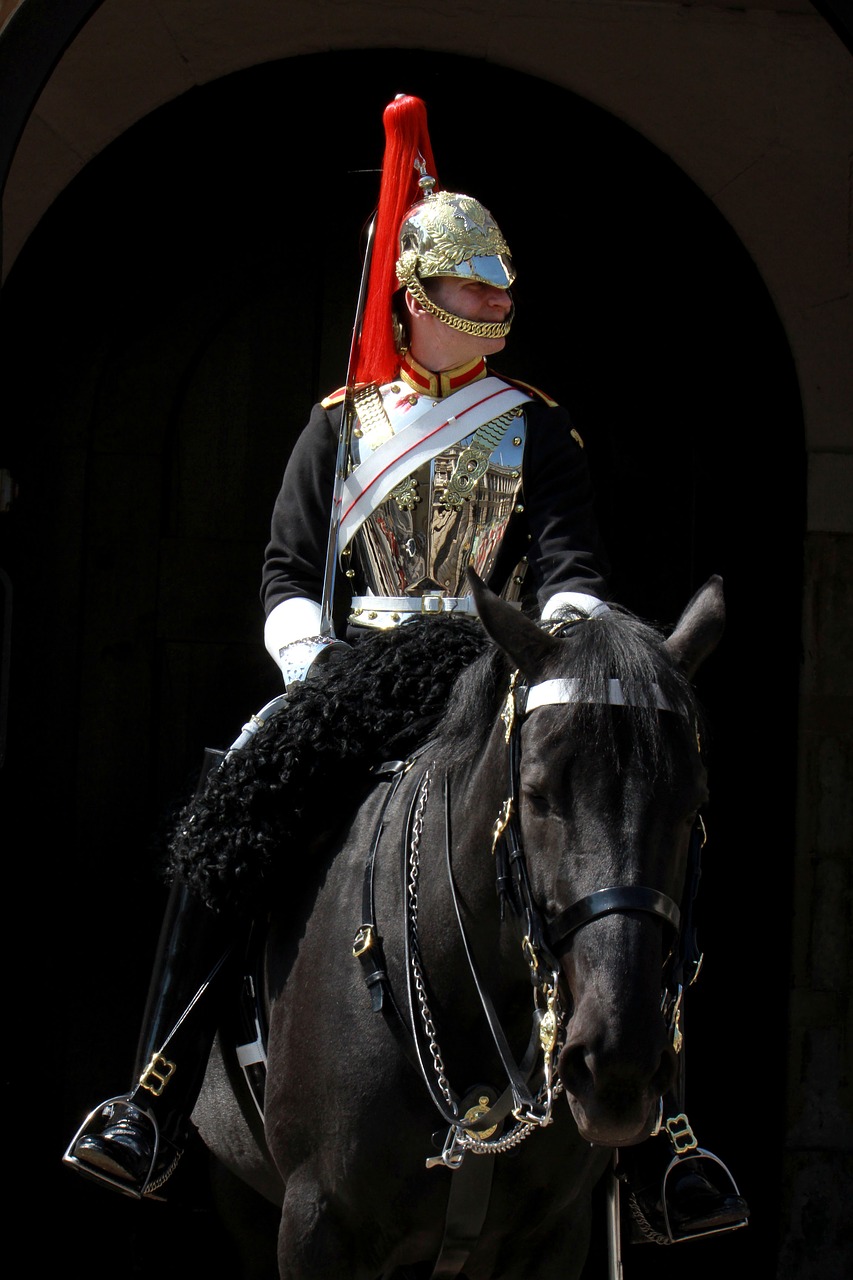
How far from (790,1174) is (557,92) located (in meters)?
3.20

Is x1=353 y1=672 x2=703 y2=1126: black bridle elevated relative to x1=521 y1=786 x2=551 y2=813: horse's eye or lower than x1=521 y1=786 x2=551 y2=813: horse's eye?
lower

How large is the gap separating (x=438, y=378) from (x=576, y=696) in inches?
56.9

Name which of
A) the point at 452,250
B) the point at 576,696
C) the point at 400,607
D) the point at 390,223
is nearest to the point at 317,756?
the point at 400,607

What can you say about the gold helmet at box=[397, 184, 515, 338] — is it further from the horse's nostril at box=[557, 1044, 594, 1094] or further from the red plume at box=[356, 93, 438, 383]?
the horse's nostril at box=[557, 1044, 594, 1094]

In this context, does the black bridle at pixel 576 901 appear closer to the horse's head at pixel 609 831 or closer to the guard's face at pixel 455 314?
the horse's head at pixel 609 831

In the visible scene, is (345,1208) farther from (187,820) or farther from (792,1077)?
(792,1077)

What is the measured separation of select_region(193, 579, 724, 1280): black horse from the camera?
2.21m

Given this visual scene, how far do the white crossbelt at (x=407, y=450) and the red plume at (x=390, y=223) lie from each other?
20 cm

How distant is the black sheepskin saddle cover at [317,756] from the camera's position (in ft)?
9.93

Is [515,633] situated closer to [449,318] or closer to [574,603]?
[574,603]

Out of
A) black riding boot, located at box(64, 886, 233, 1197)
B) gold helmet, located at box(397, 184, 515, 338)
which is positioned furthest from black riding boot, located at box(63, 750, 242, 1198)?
gold helmet, located at box(397, 184, 515, 338)

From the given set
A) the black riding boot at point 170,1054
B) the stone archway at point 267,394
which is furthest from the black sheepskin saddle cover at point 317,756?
the stone archway at point 267,394

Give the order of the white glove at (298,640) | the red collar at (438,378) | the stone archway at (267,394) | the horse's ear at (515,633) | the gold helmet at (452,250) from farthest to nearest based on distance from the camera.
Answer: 1. the stone archway at (267,394)
2. the red collar at (438,378)
3. the gold helmet at (452,250)
4. the white glove at (298,640)
5. the horse's ear at (515,633)

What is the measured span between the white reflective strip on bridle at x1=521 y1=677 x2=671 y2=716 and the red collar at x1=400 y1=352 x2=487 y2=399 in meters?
1.37
